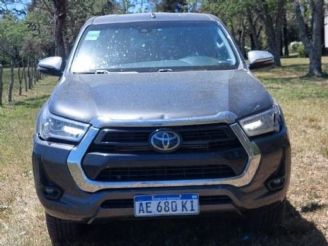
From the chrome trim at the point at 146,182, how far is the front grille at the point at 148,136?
0.16 ft

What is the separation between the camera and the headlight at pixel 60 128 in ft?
13.2

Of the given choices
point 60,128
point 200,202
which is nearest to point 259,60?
point 200,202

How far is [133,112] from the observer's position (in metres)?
4.05

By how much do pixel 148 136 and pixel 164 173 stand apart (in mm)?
266

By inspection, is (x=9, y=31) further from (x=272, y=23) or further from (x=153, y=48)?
(x=153, y=48)

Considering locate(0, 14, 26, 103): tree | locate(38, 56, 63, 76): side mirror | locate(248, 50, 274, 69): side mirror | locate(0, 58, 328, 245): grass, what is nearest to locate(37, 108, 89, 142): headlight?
locate(0, 58, 328, 245): grass

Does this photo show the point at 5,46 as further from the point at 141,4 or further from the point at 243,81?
the point at 243,81

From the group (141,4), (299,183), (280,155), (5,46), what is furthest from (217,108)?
(5,46)

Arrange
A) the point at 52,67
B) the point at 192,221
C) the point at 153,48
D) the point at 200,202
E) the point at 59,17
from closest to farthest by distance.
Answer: the point at 200,202
the point at 192,221
the point at 153,48
the point at 52,67
the point at 59,17

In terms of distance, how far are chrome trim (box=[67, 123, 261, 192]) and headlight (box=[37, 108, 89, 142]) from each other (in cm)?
7

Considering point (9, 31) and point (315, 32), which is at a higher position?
point (315, 32)

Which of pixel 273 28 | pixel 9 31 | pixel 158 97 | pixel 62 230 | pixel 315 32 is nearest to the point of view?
pixel 158 97

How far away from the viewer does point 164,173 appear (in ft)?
13.1

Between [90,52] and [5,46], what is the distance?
164ft
